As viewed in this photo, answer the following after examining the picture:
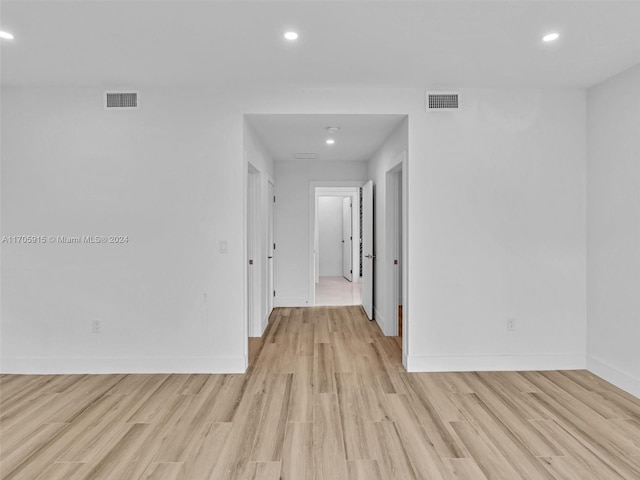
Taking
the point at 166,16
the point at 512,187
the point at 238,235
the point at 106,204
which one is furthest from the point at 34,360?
the point at 512,187

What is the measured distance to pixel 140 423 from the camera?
2.58m

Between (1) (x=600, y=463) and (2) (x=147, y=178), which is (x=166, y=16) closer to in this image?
(2) (x=147, y=178)

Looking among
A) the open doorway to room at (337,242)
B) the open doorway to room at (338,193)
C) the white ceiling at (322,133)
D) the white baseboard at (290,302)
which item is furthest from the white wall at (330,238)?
the white ceiling at (322,133)

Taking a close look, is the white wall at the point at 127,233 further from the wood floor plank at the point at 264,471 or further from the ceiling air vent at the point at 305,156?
the ceiling air vent at the point at 305,156

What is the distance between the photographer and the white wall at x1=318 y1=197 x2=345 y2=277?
10250mm

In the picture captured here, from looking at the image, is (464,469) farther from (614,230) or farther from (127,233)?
(127,233)

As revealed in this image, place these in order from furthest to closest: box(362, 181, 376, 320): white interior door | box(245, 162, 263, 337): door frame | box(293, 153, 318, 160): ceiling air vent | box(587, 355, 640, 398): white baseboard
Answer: box(293, 153, 318, 160): ceiling air vent < box(362, 181, 376, 320): white interior door < box(245, 162, 263, 337): door frame < box(587, 355, 640, 398): white baseboard

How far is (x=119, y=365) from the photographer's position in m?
3.48

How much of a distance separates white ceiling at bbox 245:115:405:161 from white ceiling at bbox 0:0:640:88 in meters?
0.37

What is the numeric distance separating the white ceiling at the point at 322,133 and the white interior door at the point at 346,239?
397 centimetres

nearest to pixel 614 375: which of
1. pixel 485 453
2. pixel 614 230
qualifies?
pixel 614 230

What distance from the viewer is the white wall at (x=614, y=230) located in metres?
3.03

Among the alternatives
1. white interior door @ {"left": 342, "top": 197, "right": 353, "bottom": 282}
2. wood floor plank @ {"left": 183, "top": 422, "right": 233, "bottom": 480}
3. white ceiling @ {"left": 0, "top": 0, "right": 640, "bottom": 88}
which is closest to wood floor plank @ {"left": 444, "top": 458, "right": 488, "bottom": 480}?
wood floor plank @ {"left": 183, "top": 422, "right": 233, "bottom": 480}

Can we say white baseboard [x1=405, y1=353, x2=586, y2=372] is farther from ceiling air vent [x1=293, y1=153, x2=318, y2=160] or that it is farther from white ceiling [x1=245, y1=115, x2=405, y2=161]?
ceiling air vent [x1=293, y1=153, x2=318, y2=160]
